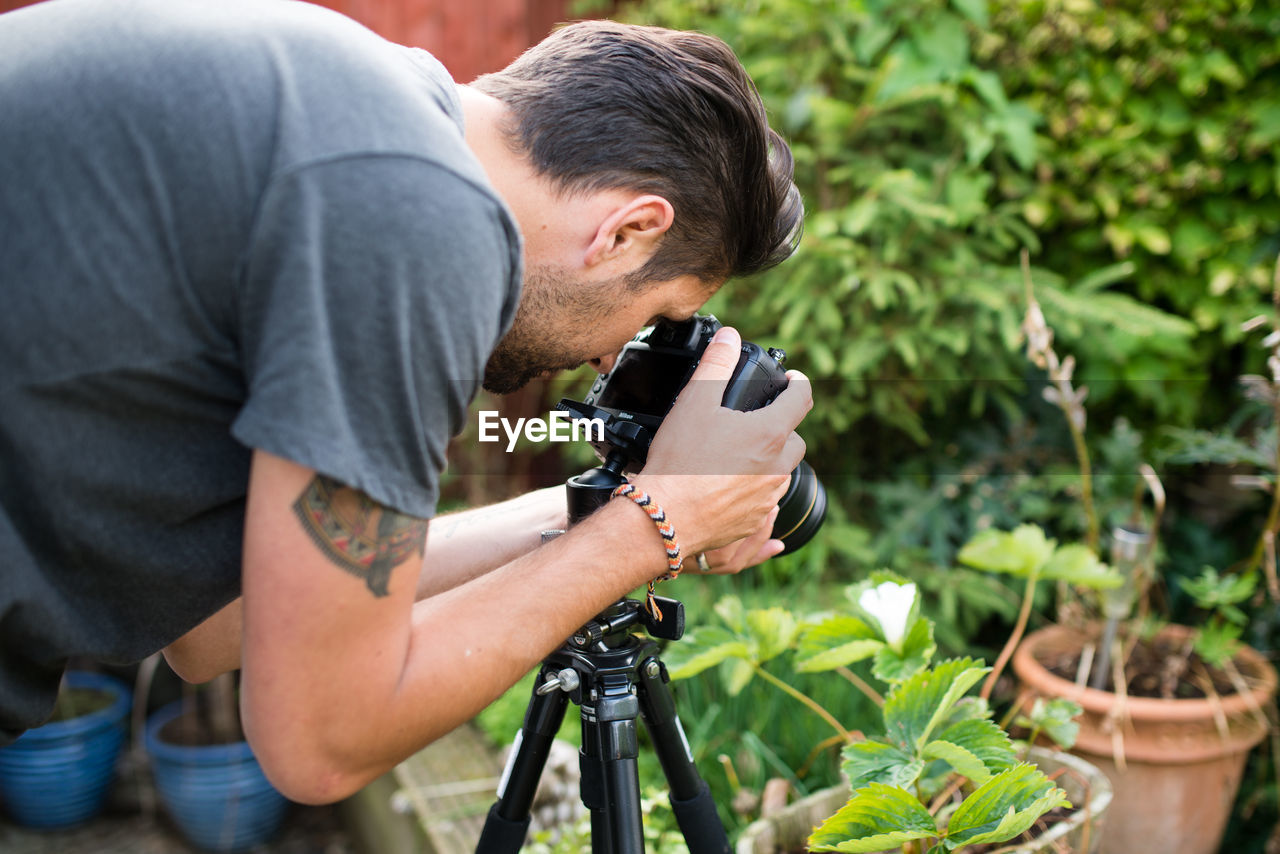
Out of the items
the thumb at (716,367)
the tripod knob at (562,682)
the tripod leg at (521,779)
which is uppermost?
the thumb at (716,367)

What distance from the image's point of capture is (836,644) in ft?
4.68

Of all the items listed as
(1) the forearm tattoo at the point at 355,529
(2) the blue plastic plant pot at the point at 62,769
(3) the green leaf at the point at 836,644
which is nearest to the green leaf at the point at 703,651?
(3) the green leaf at the point at 836,644

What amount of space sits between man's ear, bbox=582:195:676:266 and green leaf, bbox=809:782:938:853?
725 mm

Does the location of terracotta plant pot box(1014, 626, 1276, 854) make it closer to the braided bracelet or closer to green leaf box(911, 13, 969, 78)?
the braided bracelet

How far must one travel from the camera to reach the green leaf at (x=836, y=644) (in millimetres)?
1347

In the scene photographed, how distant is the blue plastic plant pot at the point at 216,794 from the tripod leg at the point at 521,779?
1.49 meters

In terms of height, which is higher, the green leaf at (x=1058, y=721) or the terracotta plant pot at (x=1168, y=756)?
the green leaf at (x=1058, y=721)

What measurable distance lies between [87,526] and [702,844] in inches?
36.2

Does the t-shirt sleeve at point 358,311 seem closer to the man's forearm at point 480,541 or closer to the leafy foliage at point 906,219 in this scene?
the man's forearm at point 480,541

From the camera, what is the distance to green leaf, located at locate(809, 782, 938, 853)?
43.4 inches

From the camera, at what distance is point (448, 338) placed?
2.66 ft

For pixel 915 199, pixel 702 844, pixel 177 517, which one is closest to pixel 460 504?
pixel 915 199

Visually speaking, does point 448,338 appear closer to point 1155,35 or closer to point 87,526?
point 87,526

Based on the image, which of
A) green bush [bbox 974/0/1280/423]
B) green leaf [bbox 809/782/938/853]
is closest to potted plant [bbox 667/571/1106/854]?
green leaf [bbox 809/782/938/853]
